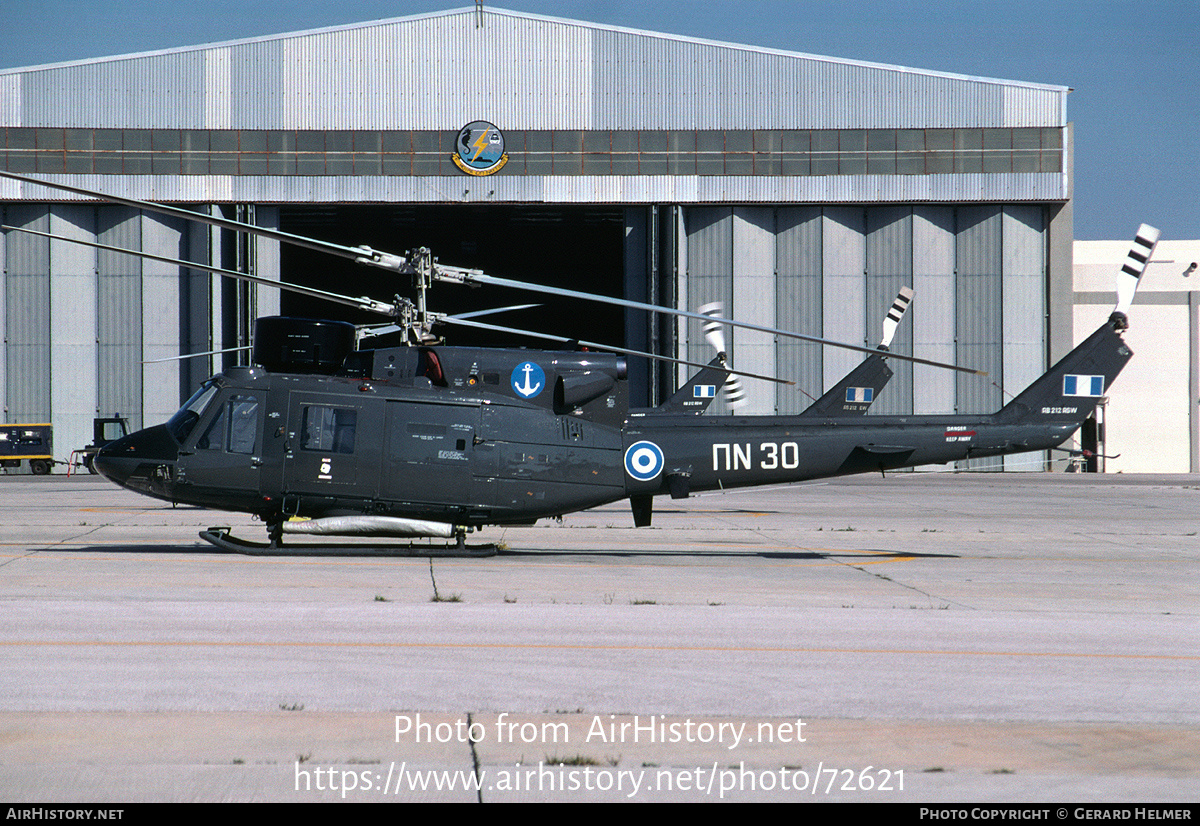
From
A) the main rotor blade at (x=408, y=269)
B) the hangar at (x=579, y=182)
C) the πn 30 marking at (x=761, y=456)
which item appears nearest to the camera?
the main rotor blade at (x=408, y=269)

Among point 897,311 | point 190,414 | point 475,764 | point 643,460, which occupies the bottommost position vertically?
point 475,764

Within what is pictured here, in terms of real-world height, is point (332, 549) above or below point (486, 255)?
below

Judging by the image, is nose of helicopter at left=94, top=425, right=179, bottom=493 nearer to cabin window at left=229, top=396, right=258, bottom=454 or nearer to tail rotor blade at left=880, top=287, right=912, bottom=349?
cabin window at left=229, top=396, right=258, bottom=454

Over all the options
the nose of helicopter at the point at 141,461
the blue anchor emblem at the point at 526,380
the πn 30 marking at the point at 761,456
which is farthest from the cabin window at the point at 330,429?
the πn 30 marking at the point at 761,456

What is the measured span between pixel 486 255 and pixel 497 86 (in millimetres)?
11090

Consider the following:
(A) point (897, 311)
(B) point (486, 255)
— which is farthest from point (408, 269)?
(B) point (486, 255)

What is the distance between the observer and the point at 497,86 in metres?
40.1

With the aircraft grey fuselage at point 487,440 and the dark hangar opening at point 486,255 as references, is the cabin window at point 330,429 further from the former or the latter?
the dark hangar opening at point 486,255

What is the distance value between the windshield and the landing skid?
143 cm

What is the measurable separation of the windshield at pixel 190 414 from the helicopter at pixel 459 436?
2cm

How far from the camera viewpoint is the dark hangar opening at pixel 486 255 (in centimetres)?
4328

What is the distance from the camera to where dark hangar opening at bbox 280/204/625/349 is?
142ft

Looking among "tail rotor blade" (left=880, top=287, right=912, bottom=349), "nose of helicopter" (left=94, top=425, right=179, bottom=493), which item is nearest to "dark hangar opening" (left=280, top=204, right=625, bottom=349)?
"tail rotor blade" (left=880, top=287, right=912, bottom=349)

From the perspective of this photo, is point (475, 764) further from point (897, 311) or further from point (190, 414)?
point (897, 311)
